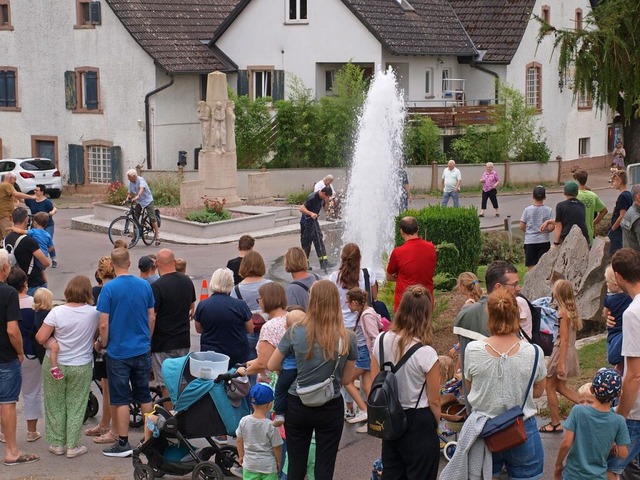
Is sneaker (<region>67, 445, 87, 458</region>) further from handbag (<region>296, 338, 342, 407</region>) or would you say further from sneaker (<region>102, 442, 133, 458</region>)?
handbag (<region>296, 338, 342, 407</region>)

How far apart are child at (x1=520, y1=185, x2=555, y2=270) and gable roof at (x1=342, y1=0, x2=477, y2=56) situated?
74.8 feet

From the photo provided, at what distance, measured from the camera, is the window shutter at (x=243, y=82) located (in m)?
41.0

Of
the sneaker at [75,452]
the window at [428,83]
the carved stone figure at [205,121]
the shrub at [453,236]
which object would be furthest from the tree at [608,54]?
the sneaker at [75,452]

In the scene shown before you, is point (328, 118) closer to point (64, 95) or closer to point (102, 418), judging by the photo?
point (64, 95)

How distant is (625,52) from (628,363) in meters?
17.6

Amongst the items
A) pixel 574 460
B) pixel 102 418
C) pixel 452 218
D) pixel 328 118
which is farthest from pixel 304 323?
pixel 328 118

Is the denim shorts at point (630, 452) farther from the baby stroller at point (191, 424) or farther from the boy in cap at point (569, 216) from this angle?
the boy in cap at point (569, 216)

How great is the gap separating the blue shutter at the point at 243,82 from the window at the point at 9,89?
8.19m

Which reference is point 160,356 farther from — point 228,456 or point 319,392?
point 319,392

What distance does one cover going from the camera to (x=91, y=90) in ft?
130

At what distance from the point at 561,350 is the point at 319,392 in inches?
105

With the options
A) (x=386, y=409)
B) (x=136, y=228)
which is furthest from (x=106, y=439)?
(x=136, y=228)

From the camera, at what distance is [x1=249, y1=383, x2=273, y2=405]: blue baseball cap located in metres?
8.59

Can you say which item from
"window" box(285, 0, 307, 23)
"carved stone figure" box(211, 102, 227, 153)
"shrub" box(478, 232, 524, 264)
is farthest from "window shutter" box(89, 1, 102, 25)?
"shrub" box(478, 232, 524, 264)
